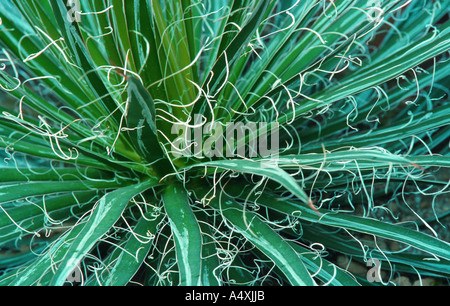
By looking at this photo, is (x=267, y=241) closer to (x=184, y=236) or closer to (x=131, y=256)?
(x=184, y=236)

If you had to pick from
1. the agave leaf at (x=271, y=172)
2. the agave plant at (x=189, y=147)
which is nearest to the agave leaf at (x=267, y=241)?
the agave plant at (x=189, y=147)

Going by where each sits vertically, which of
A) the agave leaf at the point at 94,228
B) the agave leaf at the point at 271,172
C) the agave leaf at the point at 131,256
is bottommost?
the agave leaf at the point at 131,256

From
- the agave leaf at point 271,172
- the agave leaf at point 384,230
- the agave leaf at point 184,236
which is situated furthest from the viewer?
the agave leaf at point 384,230

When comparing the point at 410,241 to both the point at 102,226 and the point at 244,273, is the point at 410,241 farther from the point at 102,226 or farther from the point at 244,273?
the point at 102,226

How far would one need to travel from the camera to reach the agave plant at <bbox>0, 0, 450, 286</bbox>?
27.3 inches

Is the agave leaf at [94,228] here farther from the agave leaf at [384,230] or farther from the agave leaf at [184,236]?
the agave leaf at [384,230]

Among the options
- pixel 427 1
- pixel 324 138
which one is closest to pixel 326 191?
pixel 324 138

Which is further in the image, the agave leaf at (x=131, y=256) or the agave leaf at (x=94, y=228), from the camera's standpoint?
the agave leaf at (x=131, y=256)

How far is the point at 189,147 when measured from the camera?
789mm

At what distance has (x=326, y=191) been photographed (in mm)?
997

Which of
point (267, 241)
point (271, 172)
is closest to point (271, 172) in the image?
point (271, 172)

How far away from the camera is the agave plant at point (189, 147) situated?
2.28ft

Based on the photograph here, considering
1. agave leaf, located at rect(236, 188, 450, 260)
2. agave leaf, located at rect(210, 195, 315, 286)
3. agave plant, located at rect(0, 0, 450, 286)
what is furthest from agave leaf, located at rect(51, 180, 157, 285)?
agave leaf, located at rect(236, 188, 450, 260)

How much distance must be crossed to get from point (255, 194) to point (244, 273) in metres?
0.18
